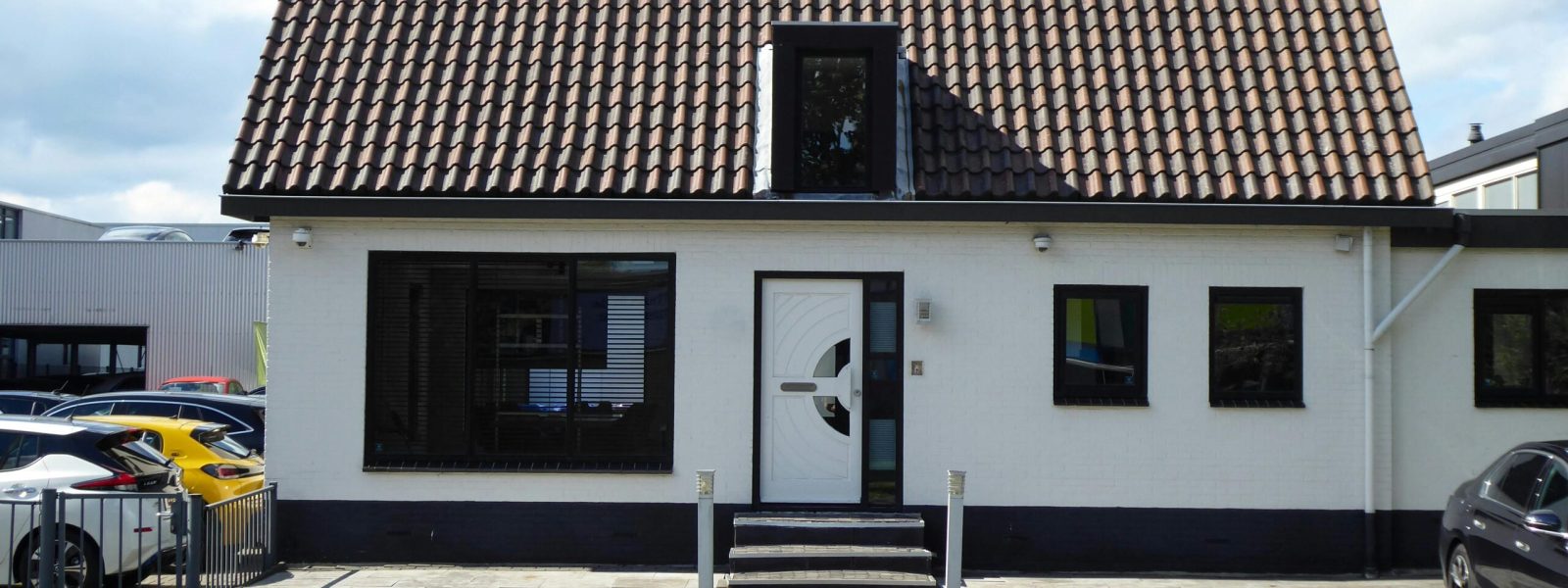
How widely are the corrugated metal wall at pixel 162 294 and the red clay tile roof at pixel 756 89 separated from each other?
2272 centimetres

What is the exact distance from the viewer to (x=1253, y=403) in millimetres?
Result: 9930

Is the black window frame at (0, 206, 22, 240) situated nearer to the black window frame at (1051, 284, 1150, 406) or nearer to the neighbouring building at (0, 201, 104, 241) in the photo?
the neighbouring building at (0, 201, 104, 241)

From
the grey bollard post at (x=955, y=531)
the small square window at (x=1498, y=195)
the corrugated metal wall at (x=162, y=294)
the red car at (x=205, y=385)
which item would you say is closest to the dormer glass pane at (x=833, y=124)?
the grey bollard post at (x=955, y=531)

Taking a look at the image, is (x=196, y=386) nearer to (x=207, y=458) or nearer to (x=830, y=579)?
(x=207, y=458)

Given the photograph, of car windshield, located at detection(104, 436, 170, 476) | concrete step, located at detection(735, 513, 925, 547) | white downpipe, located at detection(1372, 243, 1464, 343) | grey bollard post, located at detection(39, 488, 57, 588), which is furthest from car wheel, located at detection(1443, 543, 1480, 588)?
car windshield, located at detection(104, 436, 170, 476)

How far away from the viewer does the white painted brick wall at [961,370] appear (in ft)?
32.5

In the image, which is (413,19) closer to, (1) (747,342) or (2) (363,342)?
(2) (363,342)

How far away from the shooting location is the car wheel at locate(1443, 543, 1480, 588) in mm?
8297

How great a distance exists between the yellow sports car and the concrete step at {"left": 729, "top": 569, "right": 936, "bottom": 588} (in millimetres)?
5391

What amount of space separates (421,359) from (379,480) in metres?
1.06

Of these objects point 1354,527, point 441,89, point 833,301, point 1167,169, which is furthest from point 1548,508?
point 441,89

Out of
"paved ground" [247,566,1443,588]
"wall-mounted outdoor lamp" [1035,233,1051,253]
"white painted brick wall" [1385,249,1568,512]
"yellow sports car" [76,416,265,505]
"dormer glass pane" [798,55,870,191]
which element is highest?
"dormer glass pane" [798,55,870,191]

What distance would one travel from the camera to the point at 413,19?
1126 cm

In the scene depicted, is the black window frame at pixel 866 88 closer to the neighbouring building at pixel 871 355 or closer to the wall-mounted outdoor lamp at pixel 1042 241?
the neighbouring building at pixel 871 355
